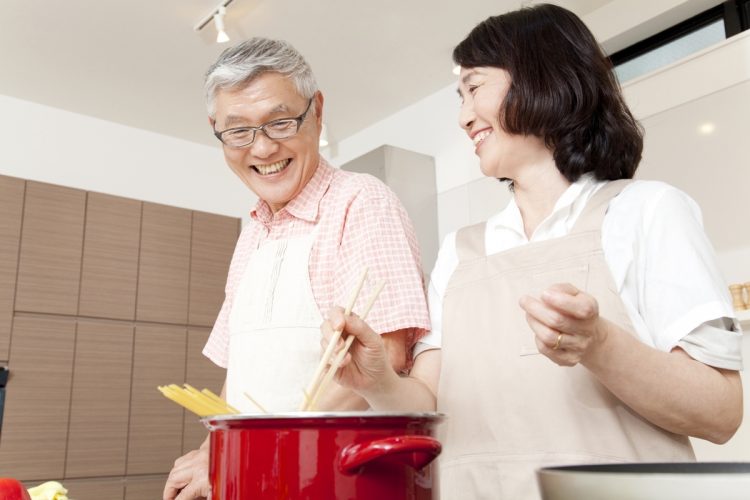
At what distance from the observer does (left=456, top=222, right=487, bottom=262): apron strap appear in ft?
3.45

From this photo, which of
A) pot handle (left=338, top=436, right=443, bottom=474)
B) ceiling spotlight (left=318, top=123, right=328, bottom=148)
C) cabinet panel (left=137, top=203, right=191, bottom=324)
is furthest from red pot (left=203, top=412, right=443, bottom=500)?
ceiling spotlight (left=318, top=123, right=328, bottom=148)

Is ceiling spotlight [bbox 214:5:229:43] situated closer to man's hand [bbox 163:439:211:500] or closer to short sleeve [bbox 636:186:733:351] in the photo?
man's hand [bbox 163:439:211:500]

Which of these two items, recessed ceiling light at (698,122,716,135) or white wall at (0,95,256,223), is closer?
recessed ceiling light at (698,122,716,135)

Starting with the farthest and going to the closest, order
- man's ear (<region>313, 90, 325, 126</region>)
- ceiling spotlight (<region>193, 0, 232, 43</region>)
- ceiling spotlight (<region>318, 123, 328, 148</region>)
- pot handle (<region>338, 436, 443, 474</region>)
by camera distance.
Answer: ceiling spotlight (<region>318, 123, 328, 148</region>), ceiling spotlight (<region>193, 0, 232, 43</region>), man's ear (<region>313, 90, 325, 126</region>), pot handle (<region>338, 436, 443, 474</region>)

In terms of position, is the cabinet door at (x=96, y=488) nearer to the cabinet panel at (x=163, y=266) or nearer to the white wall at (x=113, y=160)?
the cabinet panel at (x=163, y=266)

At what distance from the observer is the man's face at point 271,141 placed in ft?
4.27

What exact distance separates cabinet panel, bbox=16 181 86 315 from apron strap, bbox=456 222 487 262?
3217 millimetres

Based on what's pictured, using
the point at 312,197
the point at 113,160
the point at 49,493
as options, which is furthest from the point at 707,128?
the point at 113,160

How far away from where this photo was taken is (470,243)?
3.52ft

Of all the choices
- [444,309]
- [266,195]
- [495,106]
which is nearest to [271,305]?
[266,195]

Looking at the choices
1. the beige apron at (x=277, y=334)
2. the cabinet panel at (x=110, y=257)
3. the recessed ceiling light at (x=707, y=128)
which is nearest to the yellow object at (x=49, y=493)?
the beige apron at (x=277, y=334)

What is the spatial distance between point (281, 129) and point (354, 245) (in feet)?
1.09

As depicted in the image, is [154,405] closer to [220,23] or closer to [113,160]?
[113,160]

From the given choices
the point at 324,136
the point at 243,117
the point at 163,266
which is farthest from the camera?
the point at 324,136
